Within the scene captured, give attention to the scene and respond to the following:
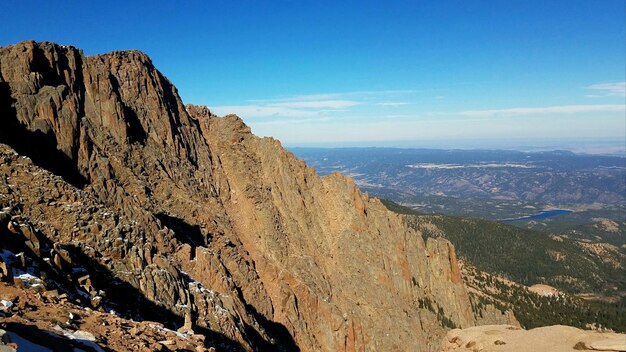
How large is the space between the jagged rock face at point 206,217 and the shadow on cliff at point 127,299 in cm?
53

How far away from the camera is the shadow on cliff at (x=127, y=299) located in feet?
107

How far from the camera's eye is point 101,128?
61.1 m

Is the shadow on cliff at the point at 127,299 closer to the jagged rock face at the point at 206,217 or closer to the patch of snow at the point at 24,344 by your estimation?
the jagged rock face at the point at 206,217

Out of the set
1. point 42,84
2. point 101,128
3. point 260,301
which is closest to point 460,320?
point 260,301

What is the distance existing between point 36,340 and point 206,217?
50.5 metres

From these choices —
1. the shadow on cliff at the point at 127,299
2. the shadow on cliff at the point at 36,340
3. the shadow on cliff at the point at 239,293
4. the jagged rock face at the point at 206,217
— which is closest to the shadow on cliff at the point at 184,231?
the shadow on cliff at the point at 239,293

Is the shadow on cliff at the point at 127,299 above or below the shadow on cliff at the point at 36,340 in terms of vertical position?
below

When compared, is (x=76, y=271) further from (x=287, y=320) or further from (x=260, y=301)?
(x=287, y=320)

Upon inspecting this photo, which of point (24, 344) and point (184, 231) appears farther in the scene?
point (184, 231)

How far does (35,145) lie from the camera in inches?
1944

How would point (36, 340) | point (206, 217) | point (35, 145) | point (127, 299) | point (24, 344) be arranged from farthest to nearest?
point (206, 217)
point (35, 145)
point (127, 299)
point (36, 340)
point (24, 344)

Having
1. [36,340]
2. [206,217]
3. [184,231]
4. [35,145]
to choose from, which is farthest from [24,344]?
[206,217]

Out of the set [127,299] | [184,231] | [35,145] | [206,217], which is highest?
[35,145]

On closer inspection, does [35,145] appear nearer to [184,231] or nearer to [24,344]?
[184,231]
